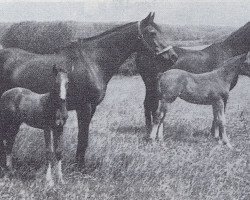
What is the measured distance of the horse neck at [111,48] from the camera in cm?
652

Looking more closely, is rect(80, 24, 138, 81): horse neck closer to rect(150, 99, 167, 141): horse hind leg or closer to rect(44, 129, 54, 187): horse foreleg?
rect(44, 129, 54, 187): horse foreleg

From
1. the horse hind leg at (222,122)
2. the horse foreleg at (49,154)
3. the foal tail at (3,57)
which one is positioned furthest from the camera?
the horse hind leg at (222,122)

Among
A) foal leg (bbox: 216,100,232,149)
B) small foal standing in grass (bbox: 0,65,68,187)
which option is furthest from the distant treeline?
small foal standing in grass (bbox: 0,65,68,187)

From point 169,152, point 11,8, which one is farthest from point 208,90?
point 11,8

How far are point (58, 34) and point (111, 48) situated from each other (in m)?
6.78

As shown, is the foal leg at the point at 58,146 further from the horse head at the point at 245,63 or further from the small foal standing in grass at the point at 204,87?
the horse head at the point at 245,63

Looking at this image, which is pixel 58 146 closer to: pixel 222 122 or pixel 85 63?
pixel 85 63

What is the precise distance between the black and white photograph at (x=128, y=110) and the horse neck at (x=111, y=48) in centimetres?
2

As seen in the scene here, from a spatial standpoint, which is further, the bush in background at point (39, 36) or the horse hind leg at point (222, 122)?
the bush in background at point (39, 36)

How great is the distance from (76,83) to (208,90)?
3688mm

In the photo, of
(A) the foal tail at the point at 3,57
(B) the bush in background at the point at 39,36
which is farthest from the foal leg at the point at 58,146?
(B) the bush in background at the point at 39,36

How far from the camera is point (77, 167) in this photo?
6473 mm

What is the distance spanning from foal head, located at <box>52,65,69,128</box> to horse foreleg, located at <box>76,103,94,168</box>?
0.85 m

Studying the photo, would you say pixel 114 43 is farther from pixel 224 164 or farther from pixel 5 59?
pixel 224 164
